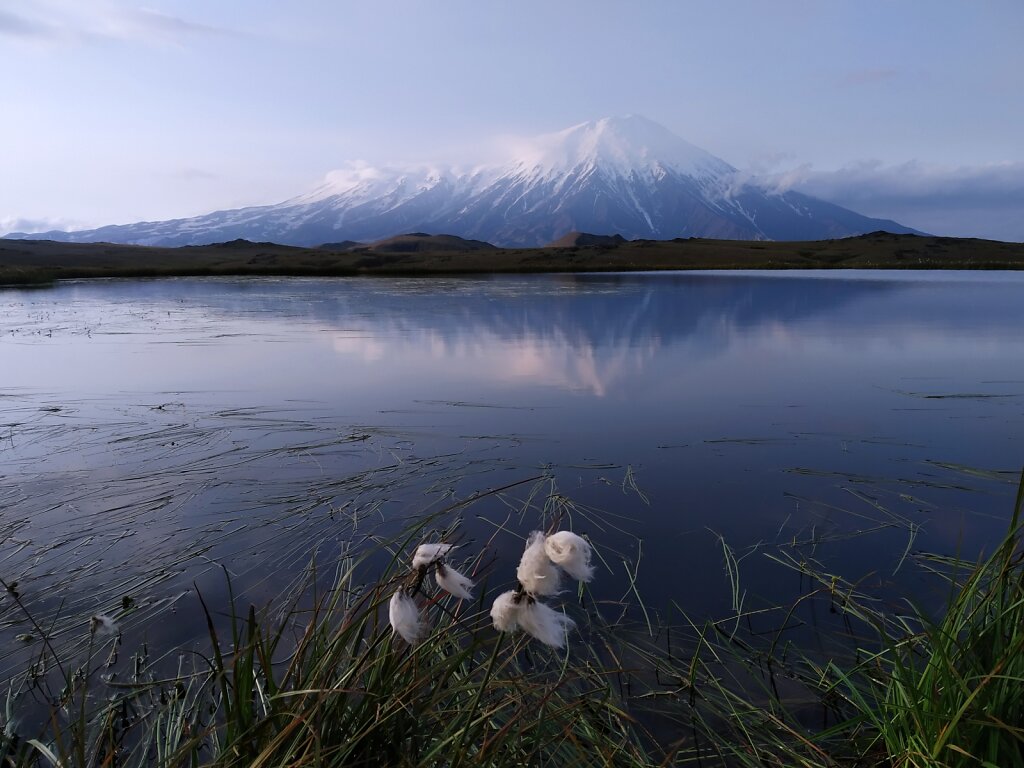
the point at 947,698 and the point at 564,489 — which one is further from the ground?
the point at 947,698

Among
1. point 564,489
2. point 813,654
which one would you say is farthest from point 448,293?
point 813,654

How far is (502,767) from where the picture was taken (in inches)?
95.3

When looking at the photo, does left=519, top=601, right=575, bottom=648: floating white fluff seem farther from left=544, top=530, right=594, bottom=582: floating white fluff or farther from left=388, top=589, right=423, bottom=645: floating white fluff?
left=388, top=589, right=423, bottom=645: floating white fluff

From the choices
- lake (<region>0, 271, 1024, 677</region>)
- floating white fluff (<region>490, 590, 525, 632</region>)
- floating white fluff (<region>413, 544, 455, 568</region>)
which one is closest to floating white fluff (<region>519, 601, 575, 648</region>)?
floating white fluff (<region>490, 590, 525, 632</region>)

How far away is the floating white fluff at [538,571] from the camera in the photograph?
Answer: 189cm

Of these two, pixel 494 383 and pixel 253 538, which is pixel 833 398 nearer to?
pixel 494 383

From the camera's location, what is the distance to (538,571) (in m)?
1.90

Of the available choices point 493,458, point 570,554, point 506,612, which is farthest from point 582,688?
point 493,458

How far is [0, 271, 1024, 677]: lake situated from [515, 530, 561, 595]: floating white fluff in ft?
5.85

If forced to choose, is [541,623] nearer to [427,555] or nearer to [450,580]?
[450,580]

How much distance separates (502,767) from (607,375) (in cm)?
1050

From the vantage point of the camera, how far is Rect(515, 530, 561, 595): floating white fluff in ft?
6.20

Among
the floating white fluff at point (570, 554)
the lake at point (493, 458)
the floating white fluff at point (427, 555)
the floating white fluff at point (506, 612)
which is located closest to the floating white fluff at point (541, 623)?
the floating white fluff at point (506, 612)

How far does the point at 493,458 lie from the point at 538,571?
5561mm
